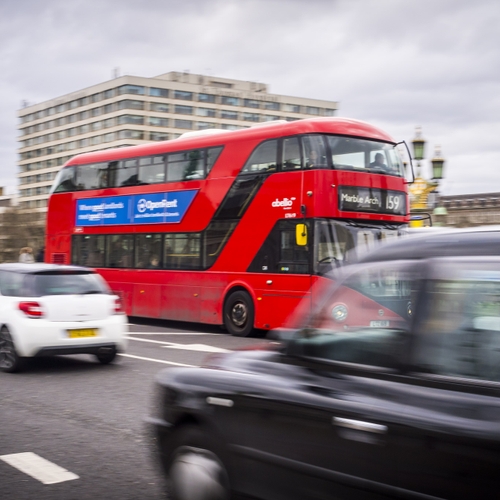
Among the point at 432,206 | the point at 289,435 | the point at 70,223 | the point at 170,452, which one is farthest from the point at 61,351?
the point at 432,206

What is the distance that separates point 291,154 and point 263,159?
0.76m

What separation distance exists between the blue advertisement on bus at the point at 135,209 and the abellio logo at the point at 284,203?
251 centimetres

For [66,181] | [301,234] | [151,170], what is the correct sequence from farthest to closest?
[66,181] → [151,170] → [301,234]

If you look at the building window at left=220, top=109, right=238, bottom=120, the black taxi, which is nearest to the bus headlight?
the black taxi

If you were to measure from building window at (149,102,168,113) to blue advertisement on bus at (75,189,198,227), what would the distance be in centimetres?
9928

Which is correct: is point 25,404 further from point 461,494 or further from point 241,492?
point 461,494

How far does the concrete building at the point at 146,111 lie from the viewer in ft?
383

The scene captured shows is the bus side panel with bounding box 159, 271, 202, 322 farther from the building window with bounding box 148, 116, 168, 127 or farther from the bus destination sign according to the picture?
the building window with bounding box 148, 116, 168, 127

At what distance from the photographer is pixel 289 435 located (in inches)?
135

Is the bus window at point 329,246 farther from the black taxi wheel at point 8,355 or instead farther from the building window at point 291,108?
the building window at point 291,108

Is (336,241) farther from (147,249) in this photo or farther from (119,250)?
(119,250)

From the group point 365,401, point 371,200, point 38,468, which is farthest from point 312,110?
point 365,401

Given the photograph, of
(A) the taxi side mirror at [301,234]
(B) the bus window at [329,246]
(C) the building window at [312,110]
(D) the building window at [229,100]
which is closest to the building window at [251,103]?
(D) the building window at [229,100]

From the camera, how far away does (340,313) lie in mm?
3545
